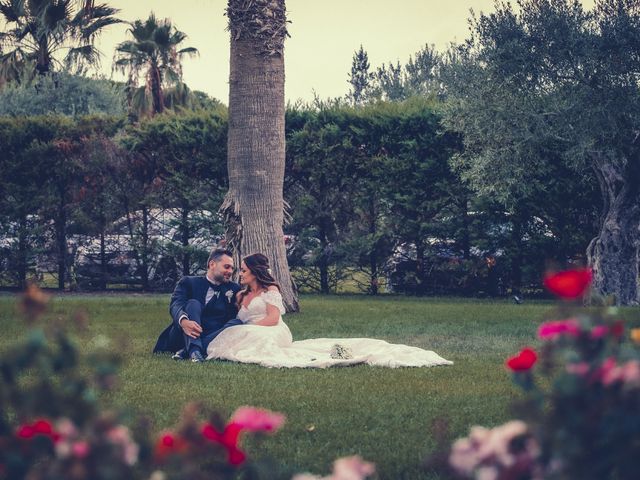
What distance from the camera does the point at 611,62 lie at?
14430 millimetres

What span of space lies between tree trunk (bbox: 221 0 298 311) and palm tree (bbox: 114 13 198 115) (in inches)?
731

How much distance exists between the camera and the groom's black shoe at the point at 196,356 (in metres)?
9.62

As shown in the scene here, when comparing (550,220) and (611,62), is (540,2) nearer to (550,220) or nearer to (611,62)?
(611,62)

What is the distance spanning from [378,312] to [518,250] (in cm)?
415

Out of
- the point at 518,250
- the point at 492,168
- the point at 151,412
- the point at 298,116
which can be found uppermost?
the point at 298,116

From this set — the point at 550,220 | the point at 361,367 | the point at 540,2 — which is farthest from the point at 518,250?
the point at 361,367

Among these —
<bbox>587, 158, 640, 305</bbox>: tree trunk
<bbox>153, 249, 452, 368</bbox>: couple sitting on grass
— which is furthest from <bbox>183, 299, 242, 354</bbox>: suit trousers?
<bbox>587, 158, 640, 305</bbox>: tree trunk

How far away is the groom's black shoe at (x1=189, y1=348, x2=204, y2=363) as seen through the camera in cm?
962

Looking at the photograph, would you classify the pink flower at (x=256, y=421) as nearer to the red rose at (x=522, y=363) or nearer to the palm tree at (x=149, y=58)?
the red rose at (x=522, y=363)

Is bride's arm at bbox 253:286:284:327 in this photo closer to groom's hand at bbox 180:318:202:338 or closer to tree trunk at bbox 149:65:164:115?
groom's hand at bbox 180:318:202:338

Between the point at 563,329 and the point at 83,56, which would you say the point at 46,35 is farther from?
the point at 563,329

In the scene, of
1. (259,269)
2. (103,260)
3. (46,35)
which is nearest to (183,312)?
(259,269)

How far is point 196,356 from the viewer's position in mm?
9648

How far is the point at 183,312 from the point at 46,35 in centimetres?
1924
